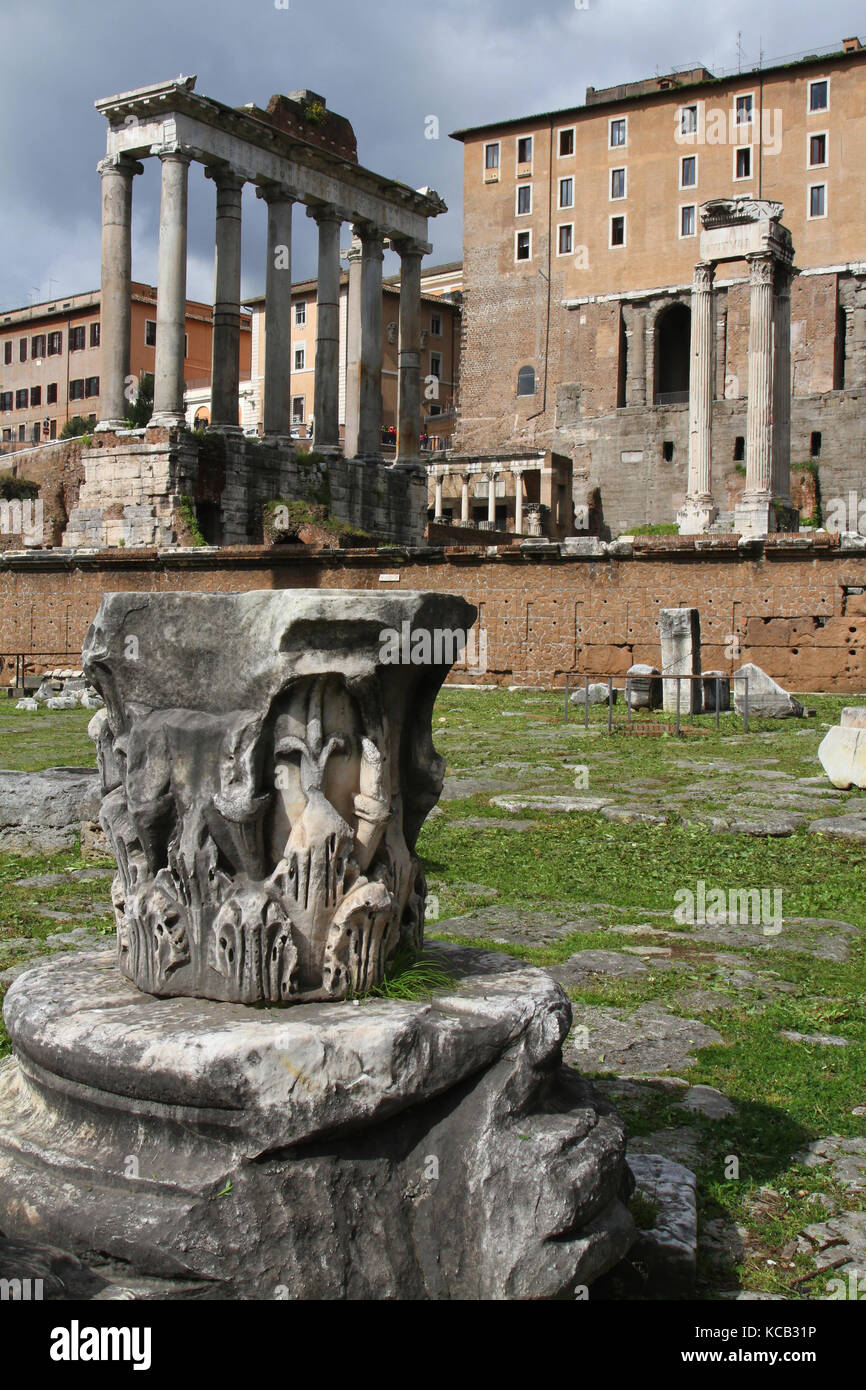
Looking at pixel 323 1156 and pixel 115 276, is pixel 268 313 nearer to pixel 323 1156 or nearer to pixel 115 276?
pixel 115 276

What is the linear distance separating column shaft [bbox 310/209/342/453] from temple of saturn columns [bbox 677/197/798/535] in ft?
31.4

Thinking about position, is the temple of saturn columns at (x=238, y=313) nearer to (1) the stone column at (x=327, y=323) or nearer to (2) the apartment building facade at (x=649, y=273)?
(1) the stone column at (x=327, y=323)

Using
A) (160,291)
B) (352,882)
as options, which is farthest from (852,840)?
(160,291)

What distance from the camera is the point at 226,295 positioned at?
30.7 metres

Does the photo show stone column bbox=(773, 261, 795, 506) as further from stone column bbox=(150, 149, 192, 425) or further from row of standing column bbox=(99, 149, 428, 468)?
stone column bbox=(150, 149, 192, 425)

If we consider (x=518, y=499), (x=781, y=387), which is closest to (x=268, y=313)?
(x=781, y=387)

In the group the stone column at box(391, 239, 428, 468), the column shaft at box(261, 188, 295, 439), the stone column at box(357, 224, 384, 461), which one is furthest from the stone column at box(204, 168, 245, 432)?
the stone column at box(391, 239, 428, 468)

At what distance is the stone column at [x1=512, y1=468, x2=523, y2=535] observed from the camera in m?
49.7

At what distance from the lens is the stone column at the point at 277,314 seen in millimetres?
31969

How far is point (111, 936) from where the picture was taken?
564 cm

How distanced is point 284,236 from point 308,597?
31935 mm

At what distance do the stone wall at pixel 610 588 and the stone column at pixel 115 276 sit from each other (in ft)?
24.4
